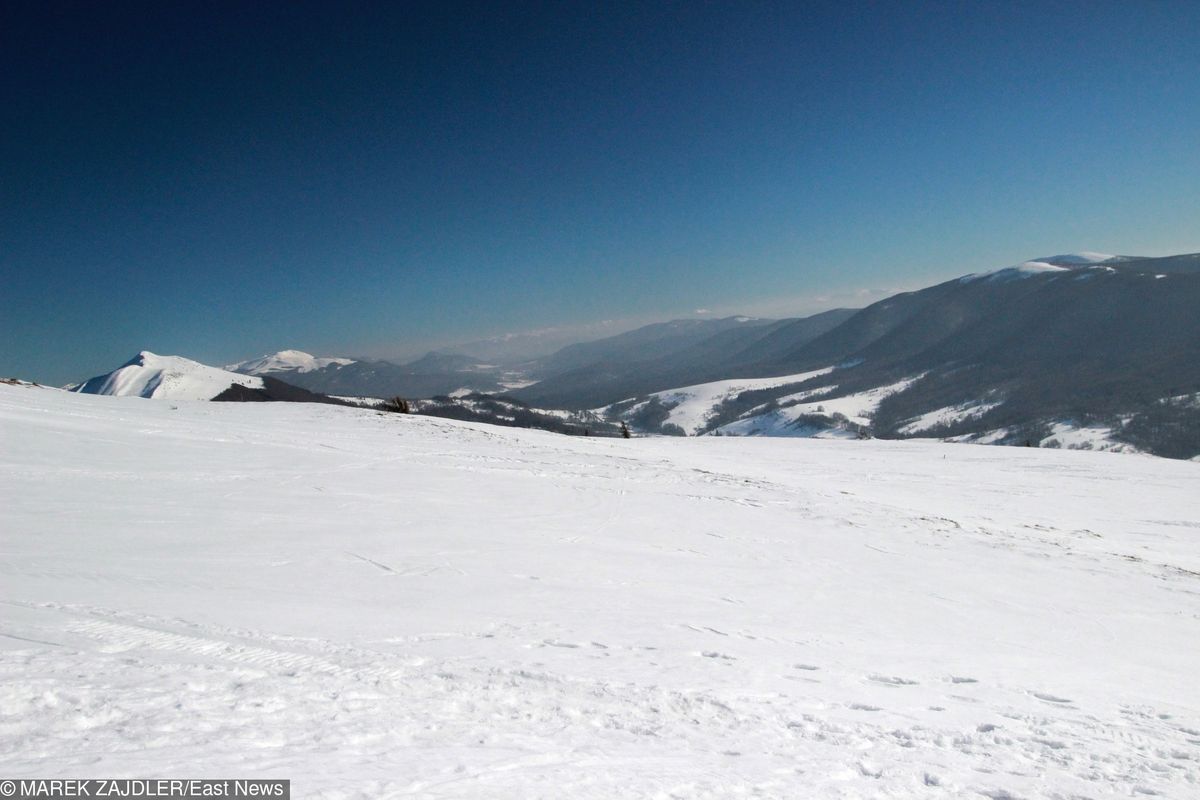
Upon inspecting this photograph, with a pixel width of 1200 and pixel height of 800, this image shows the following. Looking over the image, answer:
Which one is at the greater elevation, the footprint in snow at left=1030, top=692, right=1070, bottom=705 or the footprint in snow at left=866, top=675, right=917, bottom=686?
the footprint in snow at left=866, top=675, right=917, bottom=686

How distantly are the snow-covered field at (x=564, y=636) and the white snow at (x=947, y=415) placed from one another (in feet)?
593

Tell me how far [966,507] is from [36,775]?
2091 cm

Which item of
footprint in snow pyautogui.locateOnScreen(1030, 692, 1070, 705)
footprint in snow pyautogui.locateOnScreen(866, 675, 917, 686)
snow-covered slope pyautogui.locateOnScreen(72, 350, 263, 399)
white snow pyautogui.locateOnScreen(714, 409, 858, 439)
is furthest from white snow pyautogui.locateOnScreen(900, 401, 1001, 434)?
snow-covered slope pyautogui.locateOnScreen(72, 350, 263, 399)

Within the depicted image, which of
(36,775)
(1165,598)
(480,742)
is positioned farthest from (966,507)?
(36,775)

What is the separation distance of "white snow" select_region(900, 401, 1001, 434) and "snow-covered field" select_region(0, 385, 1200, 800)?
593 ft

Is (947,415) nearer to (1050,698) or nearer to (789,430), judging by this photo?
(789,430)

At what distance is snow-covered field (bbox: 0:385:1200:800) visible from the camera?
167 inches

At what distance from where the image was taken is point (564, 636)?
6.95m

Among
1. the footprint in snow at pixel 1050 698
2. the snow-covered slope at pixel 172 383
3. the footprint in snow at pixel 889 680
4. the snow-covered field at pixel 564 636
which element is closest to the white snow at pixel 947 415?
the snow-covered field at pixel 564 636

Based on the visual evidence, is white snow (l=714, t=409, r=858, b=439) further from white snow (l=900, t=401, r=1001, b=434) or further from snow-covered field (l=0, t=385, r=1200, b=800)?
snow-covered field (l=0, t=385, r=1200, b=800)

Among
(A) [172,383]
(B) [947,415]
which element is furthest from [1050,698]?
(A) [172,383]

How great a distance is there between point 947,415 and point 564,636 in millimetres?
217387

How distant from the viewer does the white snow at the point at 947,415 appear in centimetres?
17588

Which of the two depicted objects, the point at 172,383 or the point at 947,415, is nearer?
the point at 172,383
